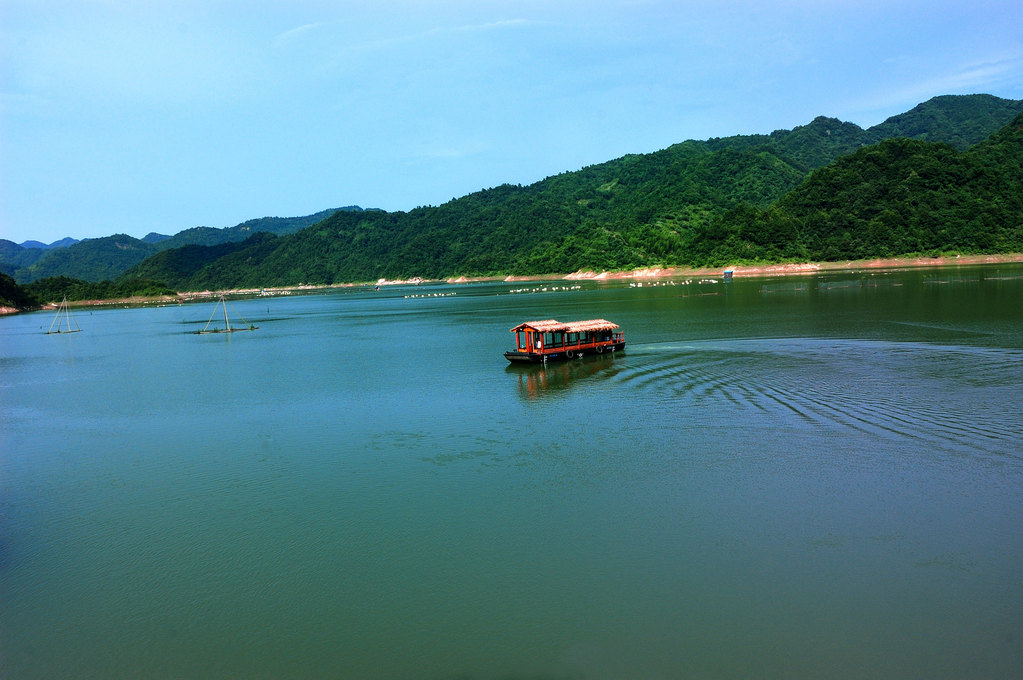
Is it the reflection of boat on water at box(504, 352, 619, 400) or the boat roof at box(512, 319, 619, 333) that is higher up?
the boat roof at box(512, 319, 619, 333)

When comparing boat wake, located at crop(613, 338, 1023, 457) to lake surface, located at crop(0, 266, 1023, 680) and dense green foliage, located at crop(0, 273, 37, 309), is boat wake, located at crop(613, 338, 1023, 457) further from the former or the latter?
dense green foliage, located at crop(0, 273, 37, 309)

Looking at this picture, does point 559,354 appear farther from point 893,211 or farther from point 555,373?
point 893,211

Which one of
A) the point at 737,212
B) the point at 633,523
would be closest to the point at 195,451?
the point at 633,523

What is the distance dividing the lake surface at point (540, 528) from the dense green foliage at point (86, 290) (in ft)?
499

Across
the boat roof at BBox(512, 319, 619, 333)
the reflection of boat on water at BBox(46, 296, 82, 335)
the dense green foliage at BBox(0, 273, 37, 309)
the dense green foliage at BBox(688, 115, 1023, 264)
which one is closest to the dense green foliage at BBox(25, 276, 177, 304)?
the dense green foliage at BBox(0, 273, 37, 309)

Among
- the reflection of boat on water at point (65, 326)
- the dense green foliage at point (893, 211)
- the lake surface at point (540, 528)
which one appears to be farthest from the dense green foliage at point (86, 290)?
the lake surface at point (540, 528)

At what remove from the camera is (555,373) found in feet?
101

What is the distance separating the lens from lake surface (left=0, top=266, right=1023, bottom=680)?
28.9 feet

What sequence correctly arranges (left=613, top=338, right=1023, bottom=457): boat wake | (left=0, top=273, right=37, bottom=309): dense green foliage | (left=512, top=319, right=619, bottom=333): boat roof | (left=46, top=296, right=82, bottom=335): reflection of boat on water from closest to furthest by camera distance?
(left=613, top=338, right=1023, bottom=457): boat wake, (left=512, top=319, right=619, bottom=333): boat roof, (left=46, top=296, right=82, bottom=335): reflection of boat on water, (left=0, top=273, right=37, bottom=309): dense green foliage

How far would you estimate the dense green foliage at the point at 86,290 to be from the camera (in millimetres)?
153625

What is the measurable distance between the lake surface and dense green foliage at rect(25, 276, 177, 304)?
499 feet

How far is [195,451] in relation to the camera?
1988 centimetres

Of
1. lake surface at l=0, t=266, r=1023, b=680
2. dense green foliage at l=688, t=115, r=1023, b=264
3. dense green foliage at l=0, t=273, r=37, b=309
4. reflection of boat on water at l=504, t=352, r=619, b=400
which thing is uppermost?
dense green foliage at l=688, t=115, r=1023, b=264

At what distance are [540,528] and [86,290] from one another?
182 meters
